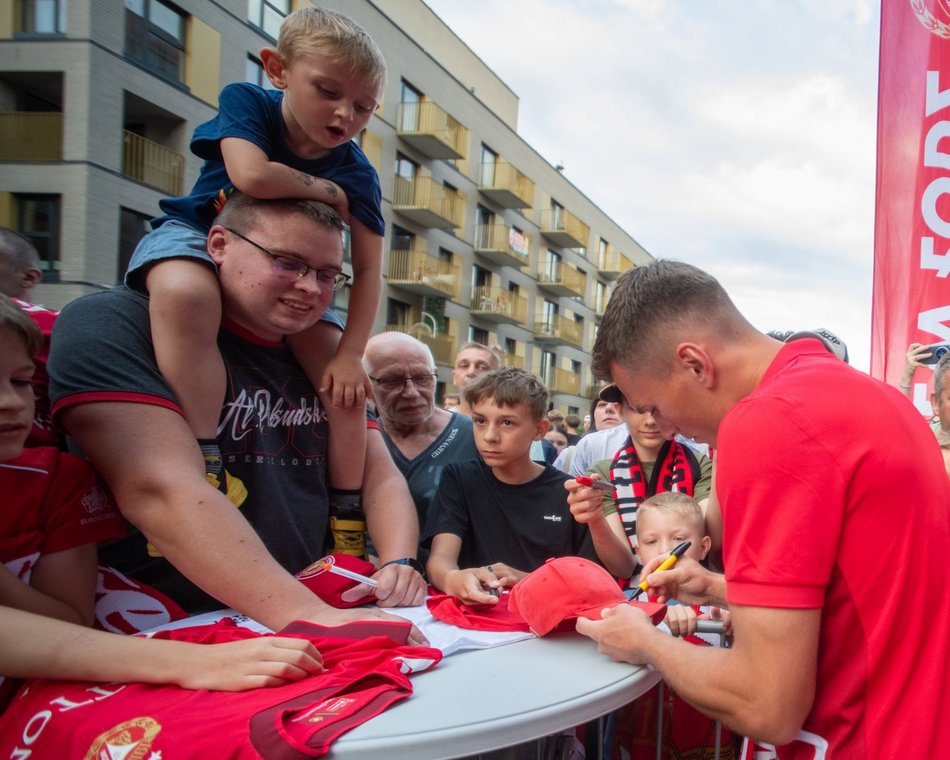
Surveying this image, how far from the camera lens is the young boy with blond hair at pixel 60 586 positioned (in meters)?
1.32

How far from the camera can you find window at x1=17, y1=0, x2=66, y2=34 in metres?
13.2

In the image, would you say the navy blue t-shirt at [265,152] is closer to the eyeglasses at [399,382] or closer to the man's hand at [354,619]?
the eyeglasses at [399,382]

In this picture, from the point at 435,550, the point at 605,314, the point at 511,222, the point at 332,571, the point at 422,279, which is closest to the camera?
the point at 605,314

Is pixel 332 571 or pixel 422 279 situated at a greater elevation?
pixel 422 279

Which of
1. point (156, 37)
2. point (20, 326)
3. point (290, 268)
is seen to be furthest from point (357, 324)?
point (156, 37)

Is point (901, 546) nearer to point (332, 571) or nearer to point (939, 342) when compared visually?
point (332, 571)

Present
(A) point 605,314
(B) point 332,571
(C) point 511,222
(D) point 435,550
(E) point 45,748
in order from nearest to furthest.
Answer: (E) point 45,748, (A) point 605,314, (B) point 332,571, (D) point 435,550, (C) point 511,222

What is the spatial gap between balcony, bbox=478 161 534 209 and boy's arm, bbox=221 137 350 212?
2436cm

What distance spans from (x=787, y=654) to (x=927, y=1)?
4728mm

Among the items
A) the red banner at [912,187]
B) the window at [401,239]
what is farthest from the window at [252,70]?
the red banner at [912,187]

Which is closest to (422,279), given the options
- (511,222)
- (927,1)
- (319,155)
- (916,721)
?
(511,222)

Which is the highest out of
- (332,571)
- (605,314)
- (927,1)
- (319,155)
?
(927,1)

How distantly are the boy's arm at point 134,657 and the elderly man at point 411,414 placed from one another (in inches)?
73.6

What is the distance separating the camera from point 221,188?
216 cm
